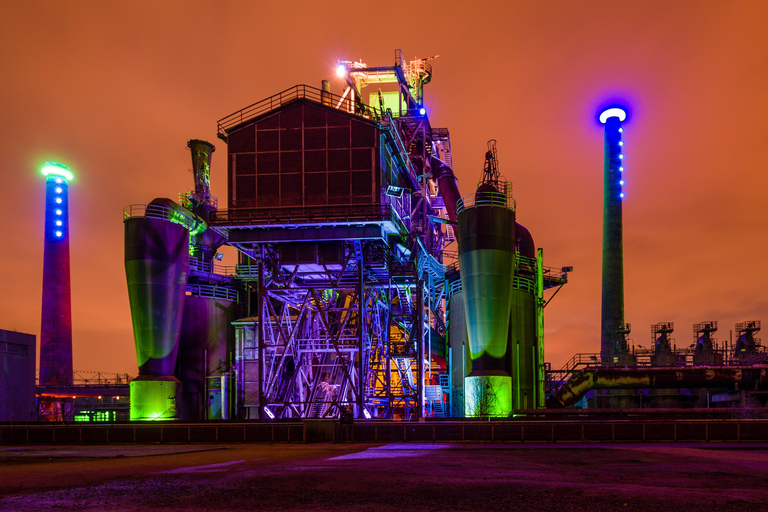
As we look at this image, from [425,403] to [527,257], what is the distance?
13.6 m

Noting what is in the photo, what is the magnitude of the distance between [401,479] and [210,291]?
130 feet

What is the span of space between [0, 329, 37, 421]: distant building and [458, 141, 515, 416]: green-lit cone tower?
107ft

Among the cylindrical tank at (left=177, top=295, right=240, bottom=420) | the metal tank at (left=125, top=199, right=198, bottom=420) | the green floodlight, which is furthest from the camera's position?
the green floodlight

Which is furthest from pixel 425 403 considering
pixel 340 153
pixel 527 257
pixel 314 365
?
pixel 340 153

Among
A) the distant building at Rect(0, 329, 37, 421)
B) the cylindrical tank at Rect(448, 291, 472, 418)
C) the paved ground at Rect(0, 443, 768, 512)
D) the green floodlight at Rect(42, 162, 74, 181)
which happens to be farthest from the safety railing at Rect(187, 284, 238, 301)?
the green floodlight at Rect(42, 162, 74, 181)

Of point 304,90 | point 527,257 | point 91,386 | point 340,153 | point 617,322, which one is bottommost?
point 91,386

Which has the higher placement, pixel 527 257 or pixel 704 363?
pixel 527 257

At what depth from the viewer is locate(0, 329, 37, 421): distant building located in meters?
47.9

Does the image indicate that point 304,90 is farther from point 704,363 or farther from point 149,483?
point 704,363

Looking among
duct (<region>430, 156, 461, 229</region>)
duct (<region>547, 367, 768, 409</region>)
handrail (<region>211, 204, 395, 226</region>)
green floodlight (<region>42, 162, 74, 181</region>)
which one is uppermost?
green floodlight (<region>42, 162, 74, 181</region>)

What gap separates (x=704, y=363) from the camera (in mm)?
51562

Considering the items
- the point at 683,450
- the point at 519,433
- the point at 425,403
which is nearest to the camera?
the point at 683,450

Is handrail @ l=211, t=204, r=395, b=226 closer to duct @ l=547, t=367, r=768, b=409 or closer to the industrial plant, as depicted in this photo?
the industrial plant

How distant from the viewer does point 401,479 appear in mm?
17281
